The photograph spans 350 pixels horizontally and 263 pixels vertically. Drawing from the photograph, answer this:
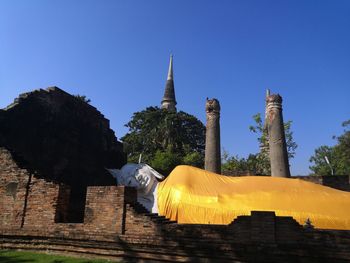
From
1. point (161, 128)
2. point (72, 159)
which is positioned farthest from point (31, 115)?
point (161, 128)

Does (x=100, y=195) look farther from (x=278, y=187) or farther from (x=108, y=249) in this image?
(x=278, y=187)

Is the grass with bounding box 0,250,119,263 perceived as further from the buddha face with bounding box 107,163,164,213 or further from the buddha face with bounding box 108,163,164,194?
the buddha face with bounding box 108,163,164,194

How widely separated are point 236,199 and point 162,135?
86.3 ft

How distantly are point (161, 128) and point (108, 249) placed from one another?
99.1 ft

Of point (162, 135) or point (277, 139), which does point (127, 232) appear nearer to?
point (277, 139)

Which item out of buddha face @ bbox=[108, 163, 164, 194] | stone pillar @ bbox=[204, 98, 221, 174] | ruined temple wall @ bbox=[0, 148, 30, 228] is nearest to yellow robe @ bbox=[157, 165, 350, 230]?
buddha face @ bbox=[108, 163, 164, 194]

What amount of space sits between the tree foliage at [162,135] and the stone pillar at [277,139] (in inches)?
635

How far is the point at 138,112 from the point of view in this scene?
1622 inches

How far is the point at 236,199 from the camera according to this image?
10.9 meters

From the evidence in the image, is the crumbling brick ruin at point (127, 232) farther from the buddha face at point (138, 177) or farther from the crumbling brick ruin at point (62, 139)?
the buddha face at point (138, 177)

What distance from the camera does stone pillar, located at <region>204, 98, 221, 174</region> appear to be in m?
17.4

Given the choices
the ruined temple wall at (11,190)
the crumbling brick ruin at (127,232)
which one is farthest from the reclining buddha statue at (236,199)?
the ruined temple wall at (11,190)

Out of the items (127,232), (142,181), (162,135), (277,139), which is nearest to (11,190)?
(127,232)

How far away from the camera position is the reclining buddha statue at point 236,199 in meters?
10.4
